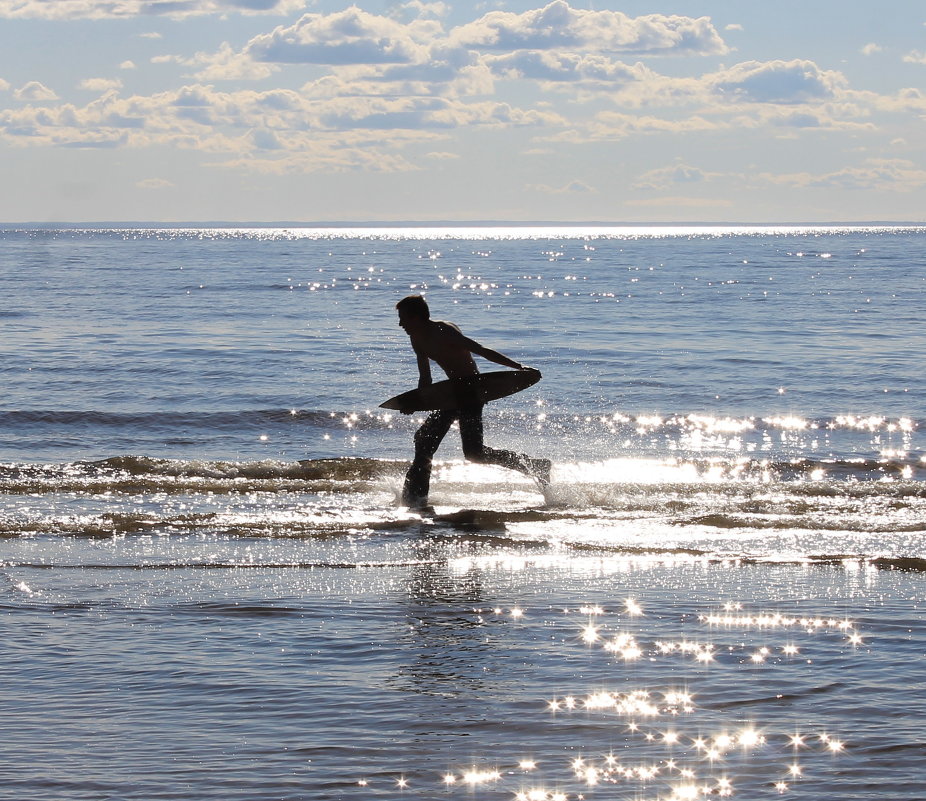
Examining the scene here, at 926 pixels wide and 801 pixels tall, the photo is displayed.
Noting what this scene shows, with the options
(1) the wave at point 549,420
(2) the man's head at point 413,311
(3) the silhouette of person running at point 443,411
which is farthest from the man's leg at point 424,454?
(1) the wave at point 549,420

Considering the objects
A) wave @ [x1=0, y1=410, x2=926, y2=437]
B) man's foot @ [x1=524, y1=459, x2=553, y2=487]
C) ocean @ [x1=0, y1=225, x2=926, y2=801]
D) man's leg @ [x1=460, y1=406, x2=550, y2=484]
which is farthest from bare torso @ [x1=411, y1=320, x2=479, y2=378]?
wave @ [x1=0, y1=410, x2=926, y2=437]

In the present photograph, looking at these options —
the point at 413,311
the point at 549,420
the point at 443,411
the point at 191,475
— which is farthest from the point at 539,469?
the point at 549,420

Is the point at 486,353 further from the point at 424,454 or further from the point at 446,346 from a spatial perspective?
the point at 424,454

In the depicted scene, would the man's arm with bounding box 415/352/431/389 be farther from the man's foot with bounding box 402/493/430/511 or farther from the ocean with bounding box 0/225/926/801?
the ocean with bounding box 0/225/926/801

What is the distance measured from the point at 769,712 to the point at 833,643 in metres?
1.11

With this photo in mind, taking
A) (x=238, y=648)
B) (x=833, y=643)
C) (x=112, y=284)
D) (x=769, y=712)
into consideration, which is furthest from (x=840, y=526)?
Answer: (x=112, y=284)

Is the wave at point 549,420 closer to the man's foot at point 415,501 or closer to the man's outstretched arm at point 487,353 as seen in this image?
the man's foot at point 415,501

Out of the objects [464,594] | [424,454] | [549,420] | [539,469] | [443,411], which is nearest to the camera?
[464,594]

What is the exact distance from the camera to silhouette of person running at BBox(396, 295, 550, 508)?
10.2m

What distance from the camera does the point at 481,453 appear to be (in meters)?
10.7

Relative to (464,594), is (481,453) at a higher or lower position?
higher

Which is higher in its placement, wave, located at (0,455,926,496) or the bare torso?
the bare torso

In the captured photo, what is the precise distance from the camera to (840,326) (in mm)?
31969

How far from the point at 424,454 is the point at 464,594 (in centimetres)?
358
